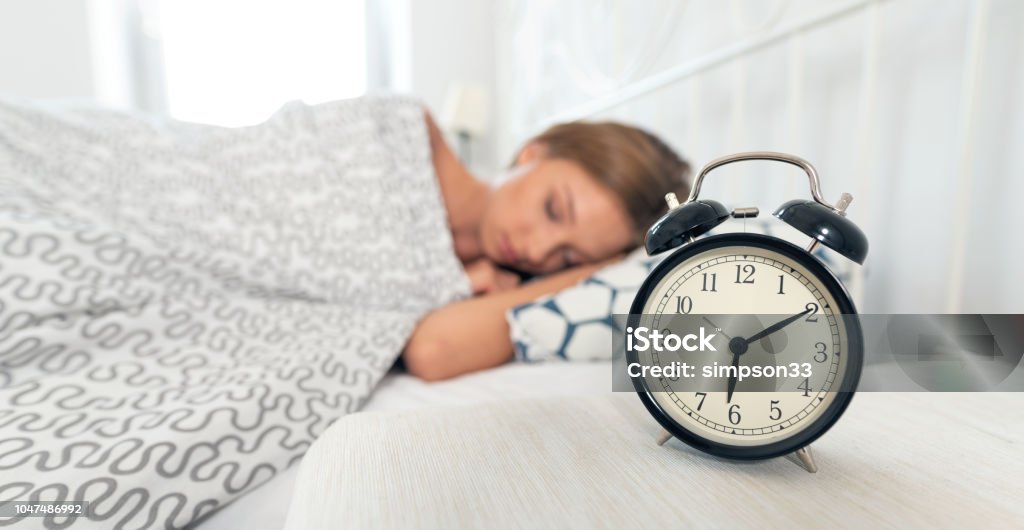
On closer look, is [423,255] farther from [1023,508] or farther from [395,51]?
[395,51]

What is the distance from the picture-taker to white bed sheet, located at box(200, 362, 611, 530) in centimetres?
50

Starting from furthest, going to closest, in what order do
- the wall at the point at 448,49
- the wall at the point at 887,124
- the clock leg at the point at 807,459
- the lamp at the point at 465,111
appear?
the wall at the point at 448,49 < the lamp at the point at 465,111 < the wall at the point at 887,124 < the clock leg at the point at 807,459

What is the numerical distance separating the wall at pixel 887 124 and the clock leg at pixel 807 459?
57cm

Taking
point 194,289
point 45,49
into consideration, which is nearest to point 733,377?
point 194,289

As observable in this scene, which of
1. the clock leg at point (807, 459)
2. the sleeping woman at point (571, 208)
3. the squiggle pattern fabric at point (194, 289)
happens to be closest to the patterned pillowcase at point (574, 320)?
the sleeping woman at point (571, 208)

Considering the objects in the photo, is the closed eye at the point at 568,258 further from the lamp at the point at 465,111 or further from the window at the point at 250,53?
the window at the point at 250,53

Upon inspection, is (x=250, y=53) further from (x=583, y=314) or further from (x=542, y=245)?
(x=583, y=314)

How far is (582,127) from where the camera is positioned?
4.12 feet

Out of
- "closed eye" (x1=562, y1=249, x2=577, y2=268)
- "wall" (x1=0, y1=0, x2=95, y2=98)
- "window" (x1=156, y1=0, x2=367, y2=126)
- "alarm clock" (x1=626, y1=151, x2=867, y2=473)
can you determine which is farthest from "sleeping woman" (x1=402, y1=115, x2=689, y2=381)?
"wall" (x1=0, y1=0, x2=95, y2=98)

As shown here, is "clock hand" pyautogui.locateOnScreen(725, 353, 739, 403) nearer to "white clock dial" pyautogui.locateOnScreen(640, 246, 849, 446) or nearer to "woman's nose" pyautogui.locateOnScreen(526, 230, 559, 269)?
"white clock dial" pyautogui.locateOnScreen(640, 246, 849, 446)

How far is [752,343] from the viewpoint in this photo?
350mm

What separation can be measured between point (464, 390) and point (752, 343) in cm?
49

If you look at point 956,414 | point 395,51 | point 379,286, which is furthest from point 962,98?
point 395,51

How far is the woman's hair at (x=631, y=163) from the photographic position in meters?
1.12
